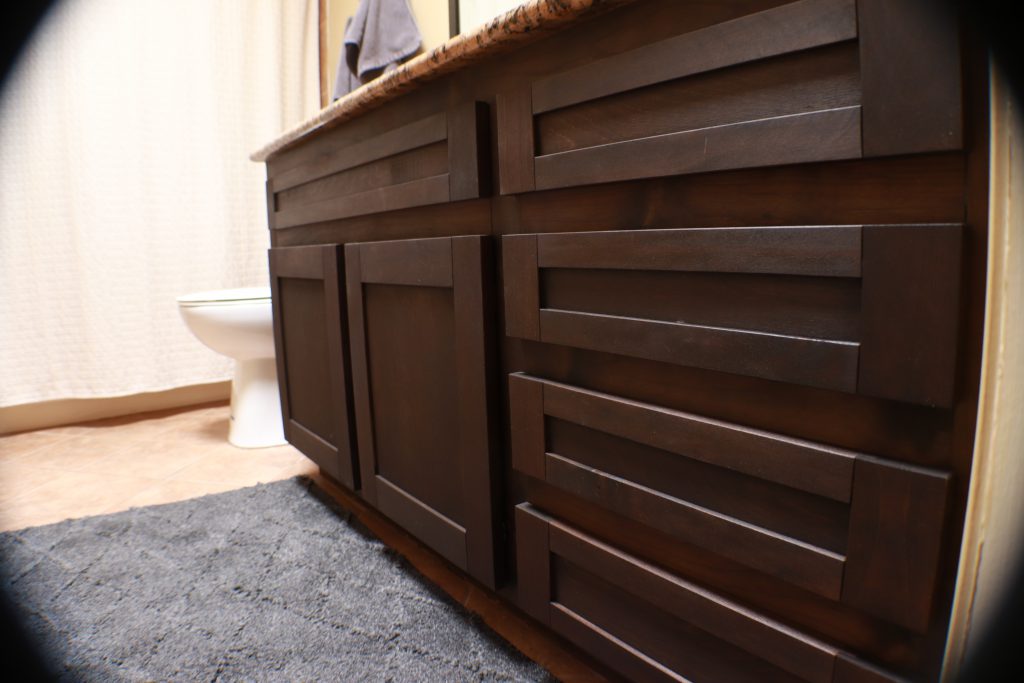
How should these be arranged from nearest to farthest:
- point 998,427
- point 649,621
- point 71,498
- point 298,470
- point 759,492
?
point 998,427 < point 759,492 < point 649,621 < point 71,498 < point 298,470

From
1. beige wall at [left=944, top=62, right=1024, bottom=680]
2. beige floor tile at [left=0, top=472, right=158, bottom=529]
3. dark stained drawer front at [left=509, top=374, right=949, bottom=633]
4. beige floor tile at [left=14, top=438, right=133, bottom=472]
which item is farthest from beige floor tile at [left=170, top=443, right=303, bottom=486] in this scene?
beige wall at [left=944, top=62, right=1024, bottom=680]

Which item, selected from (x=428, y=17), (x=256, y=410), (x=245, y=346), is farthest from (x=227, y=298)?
(x=428, y=17)

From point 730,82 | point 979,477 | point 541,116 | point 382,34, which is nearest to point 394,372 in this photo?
point 541,116

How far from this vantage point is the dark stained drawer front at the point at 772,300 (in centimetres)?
38

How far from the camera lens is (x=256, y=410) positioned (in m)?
1.77

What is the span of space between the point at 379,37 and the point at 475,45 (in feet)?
4.80

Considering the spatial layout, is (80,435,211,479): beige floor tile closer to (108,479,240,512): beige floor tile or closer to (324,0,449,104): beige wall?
(108,479,240,512): beige floor tile

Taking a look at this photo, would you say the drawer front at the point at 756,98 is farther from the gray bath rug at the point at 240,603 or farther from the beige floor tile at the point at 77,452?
the beige floor tile at the point at 77,452

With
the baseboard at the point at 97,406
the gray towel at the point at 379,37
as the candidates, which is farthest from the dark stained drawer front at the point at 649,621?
the baseboard at the point at 97,406

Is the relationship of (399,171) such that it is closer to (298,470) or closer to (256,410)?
(298,470)

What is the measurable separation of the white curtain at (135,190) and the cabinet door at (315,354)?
0.90 meters

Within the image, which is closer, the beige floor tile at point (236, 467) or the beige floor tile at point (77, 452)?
the beige floor tile at point (236, 467)

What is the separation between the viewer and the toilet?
158cm

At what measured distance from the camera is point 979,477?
38 centimetres
